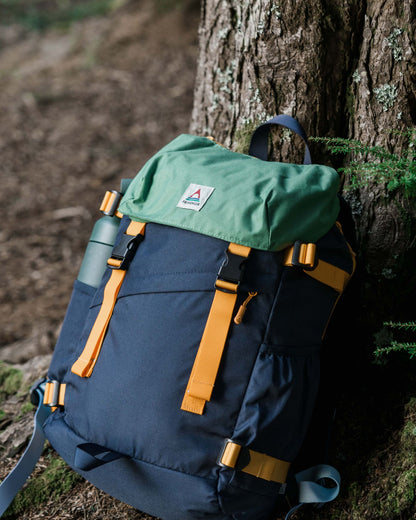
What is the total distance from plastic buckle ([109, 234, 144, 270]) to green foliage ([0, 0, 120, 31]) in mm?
6918

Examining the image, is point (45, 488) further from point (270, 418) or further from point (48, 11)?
point (48, 11)

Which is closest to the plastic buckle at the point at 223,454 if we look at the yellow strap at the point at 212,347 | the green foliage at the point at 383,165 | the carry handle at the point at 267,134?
the yellow strap at the point at 212,347

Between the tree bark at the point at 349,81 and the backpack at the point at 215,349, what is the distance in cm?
32

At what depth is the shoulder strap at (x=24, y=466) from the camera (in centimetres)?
186

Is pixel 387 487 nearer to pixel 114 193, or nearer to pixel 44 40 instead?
pixel 114 193

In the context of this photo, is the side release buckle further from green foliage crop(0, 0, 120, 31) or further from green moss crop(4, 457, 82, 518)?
green foliage crop(0, 0, 120, 31)

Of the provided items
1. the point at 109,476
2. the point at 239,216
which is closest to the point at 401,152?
the point at 239,216

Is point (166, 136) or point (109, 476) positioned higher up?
point (166, 136)

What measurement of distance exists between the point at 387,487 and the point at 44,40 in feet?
26.1

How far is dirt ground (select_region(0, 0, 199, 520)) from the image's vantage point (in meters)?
3.96

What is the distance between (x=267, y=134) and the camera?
2.09m

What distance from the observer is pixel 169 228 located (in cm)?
177

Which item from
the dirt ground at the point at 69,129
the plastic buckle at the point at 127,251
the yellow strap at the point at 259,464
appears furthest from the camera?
the dirt ground at the point at 69,129

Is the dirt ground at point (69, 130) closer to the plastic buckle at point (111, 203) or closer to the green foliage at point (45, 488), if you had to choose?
the green foliage at point (45, 488)
